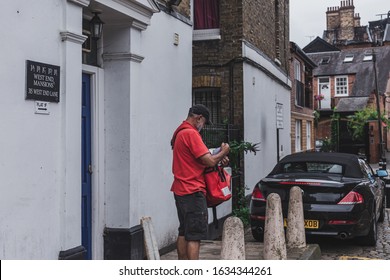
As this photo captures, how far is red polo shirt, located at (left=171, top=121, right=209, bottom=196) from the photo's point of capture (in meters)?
4.81

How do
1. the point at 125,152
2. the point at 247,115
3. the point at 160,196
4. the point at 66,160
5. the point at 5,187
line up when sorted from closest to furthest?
the point at 5,187 < the point at 66,160 < the point at 125,152 < the point at 160,196 < the point at 247,115

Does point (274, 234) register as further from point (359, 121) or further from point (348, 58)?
point (348, 58)

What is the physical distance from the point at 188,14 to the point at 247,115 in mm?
3793

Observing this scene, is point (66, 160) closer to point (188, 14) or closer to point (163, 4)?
point (163, 4)

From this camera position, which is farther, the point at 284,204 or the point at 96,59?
the point at 284,204

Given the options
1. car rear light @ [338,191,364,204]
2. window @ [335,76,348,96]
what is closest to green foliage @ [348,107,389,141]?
window @ [335,76,348,96]

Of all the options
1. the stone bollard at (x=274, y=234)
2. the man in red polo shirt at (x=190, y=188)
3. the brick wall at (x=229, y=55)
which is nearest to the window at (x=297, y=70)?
the brick wall at (x=229, y=55)

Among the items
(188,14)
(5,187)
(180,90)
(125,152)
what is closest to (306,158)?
(180,90)

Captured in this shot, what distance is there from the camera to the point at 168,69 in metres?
7.35

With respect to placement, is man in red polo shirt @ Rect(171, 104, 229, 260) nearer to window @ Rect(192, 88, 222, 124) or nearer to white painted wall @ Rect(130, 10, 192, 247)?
white painted wall @ Rect(130, 10, 192, 247)

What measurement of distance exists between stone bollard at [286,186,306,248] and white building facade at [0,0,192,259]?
1.61m

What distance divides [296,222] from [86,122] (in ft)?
9.83

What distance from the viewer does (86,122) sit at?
5.81m

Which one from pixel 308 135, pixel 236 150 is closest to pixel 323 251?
pixel 236 150
